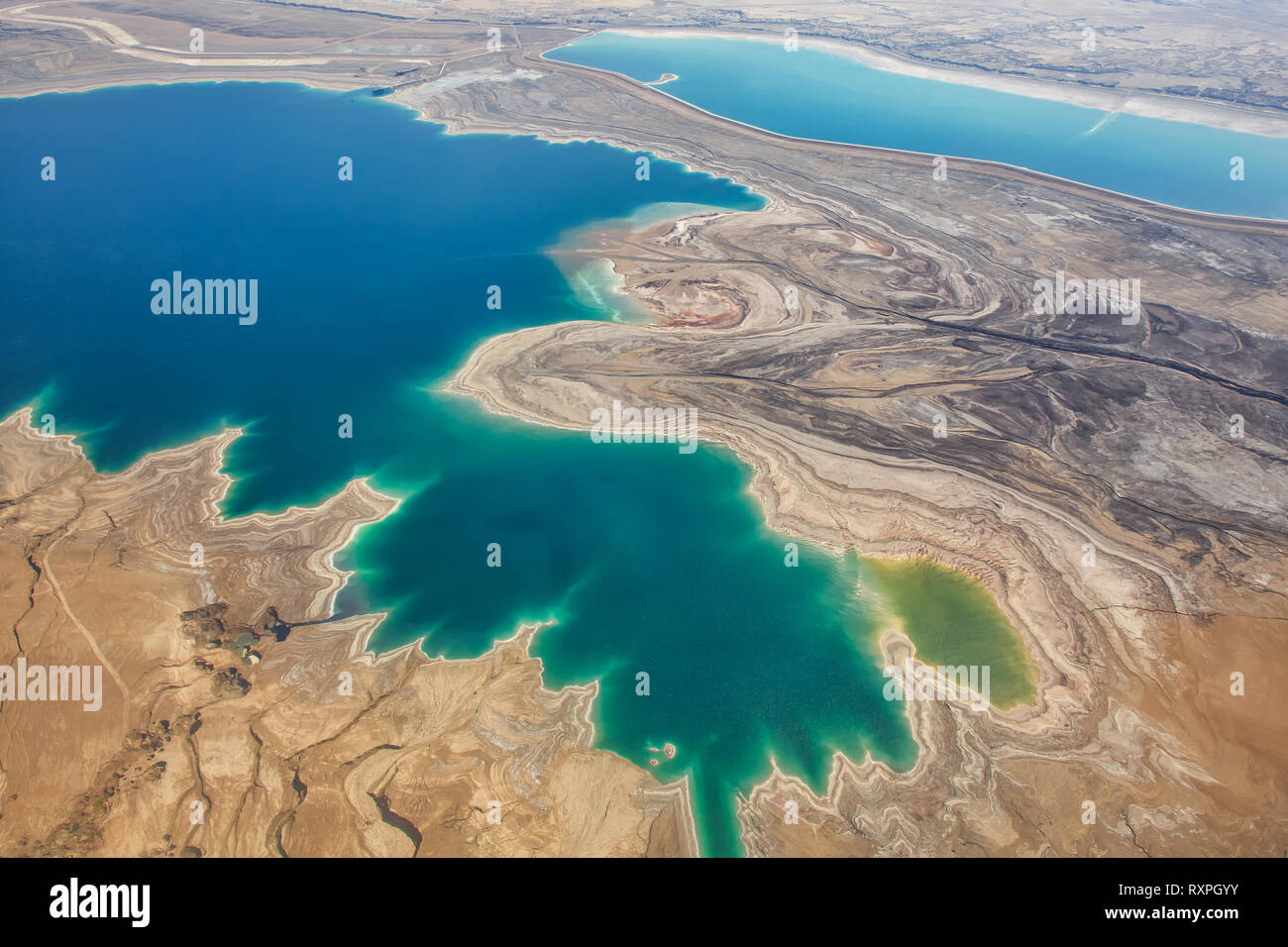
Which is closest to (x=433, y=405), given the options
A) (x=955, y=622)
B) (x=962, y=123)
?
(x=955, y=622)

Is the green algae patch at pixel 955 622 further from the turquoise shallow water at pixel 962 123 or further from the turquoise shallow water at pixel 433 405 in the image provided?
the turquoise shallow water at pixel 962 123

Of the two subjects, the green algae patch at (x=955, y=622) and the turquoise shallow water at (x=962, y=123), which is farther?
the turquoise shallow water at (x=962, y=123)

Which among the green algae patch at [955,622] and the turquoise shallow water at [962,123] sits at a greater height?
the turquoise shallow water at [962,123]

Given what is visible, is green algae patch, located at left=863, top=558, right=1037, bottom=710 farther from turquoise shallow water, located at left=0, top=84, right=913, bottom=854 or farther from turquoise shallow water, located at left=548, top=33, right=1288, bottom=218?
turquoise shallow water, located at left=548, top=33, right=1288, bottom=218

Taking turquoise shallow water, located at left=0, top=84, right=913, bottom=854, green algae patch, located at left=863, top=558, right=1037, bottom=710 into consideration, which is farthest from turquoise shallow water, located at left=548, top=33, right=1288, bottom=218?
green algae patch, located at left=863, top=558, right=1037, bottom=710

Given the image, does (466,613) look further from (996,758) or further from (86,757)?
(996,758)

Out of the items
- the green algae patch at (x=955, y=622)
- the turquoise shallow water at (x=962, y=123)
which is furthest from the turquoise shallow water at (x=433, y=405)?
the turquoise shallow water at (x=962, y=123)
